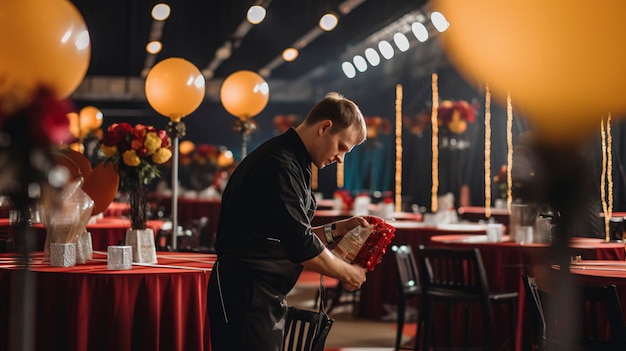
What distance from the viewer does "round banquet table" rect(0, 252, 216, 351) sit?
325 centimetres

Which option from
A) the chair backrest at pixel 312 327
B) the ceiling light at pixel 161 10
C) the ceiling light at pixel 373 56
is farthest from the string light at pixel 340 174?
the chair backrest at pixel 312 327

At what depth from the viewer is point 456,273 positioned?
5.19 meters

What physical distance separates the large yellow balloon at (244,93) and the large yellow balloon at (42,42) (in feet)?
12.0

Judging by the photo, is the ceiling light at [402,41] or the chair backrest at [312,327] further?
the ceiling light at [402,41]

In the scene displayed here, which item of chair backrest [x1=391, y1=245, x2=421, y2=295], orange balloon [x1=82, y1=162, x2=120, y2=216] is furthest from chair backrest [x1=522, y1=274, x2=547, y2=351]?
orange balloon [x1=82, y1=162, x2=120, y2=216]

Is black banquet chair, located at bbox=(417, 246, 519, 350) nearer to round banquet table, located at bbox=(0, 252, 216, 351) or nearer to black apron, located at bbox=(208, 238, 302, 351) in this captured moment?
round banquet table, located at bbox=(0, 252, 216, 351)

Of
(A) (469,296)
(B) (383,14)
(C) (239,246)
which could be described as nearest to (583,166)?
(C) (239,246)

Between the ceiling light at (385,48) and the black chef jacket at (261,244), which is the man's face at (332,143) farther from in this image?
the ceiling light at (385,48)

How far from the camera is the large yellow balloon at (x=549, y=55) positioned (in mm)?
700

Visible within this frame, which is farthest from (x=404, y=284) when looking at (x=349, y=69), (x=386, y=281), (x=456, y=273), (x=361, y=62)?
(x=349, y=69)

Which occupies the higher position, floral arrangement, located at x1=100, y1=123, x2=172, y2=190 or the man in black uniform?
floral arrangement, located at x1=100, y1=123, x2=172, y2=190

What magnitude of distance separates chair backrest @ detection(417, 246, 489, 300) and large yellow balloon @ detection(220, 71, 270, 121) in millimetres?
2061

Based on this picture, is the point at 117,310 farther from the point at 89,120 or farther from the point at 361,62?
the point at 361,62

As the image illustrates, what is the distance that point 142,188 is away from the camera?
3.97m
